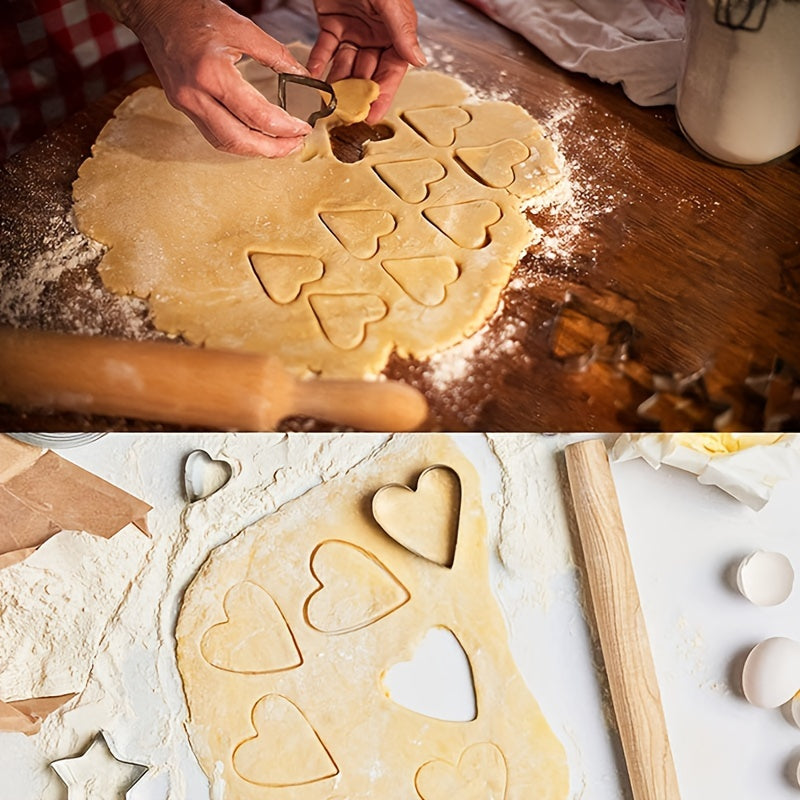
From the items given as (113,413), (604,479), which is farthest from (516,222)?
(604,479)

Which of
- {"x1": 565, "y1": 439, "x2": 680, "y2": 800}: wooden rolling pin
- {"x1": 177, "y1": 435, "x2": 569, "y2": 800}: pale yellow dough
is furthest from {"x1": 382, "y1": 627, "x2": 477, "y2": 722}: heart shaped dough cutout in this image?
{"x1": 565, "y1": 439, "x2": 680, "y2": 800}: wooden rolling pin

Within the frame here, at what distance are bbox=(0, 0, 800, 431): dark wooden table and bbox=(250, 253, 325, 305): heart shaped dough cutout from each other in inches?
2.3

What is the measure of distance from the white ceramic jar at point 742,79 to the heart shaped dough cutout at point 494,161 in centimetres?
10

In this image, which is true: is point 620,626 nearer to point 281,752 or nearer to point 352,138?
point 281,752

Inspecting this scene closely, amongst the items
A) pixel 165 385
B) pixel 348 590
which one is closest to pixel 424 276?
pixel 165 385

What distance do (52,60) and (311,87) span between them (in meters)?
0.12

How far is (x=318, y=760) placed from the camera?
0.83 m

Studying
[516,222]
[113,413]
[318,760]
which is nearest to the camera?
[113,413]

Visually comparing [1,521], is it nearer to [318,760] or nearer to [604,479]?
[318,760]

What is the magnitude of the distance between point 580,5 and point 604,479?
1.96 ft

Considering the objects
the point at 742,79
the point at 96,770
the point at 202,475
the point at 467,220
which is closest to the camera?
the point at 742,79

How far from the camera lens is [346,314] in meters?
0.42

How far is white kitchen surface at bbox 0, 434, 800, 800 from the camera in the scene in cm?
84

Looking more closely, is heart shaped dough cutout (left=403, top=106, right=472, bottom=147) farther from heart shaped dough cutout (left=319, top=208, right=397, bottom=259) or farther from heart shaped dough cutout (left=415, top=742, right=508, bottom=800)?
heart shaped dough cutout (left=415, top=742, right=508, bottom=800)
